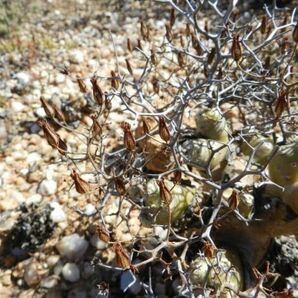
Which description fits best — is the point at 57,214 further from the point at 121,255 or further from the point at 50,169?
the point at 121,255

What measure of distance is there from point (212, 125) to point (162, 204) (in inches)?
21.6

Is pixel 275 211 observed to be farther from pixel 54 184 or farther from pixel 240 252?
pixel 54 184

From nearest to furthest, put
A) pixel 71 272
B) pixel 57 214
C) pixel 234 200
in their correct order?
1. pixel 234 200
2. pixel 71 272
3. pixel 57 214

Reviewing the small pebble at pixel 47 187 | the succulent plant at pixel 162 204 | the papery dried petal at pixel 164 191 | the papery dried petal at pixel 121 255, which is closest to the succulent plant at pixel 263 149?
the succulent plant at pixel 162 204

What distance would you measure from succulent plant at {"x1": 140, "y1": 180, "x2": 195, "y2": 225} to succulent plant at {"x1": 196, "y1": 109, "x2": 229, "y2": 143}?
320mm

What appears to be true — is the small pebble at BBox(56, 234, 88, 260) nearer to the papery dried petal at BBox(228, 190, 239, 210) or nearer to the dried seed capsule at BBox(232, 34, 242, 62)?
the papery dried petal at BBox(228, 190, 239, 210)

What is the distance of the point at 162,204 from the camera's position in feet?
5.90

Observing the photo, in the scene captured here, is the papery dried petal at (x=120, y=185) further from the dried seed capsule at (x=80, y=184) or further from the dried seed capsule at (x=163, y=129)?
the dried seed capsule at (x=163, y=129)

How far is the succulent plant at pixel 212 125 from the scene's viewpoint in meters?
2.15

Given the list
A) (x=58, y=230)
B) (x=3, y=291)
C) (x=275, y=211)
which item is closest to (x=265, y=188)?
(x=275, y=211)

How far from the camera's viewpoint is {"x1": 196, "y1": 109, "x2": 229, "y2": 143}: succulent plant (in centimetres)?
215

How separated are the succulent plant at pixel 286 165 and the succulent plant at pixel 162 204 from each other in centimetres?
39

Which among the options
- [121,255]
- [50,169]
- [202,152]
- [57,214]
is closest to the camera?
[121,255]

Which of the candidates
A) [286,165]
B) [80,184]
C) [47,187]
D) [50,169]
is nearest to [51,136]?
[80,184]
